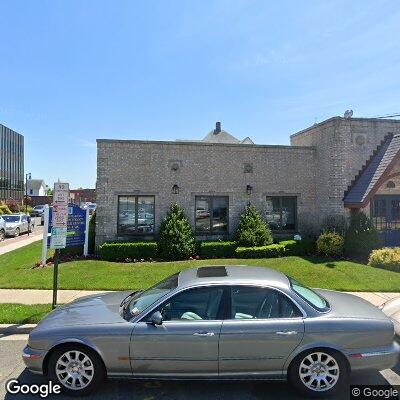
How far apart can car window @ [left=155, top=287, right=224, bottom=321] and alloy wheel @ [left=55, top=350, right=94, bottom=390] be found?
1072 millimetres

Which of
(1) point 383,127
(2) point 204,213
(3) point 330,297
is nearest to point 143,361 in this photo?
(3) point 330,297

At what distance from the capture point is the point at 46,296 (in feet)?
28.6

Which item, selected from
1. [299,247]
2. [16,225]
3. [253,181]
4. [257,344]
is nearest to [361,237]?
[299,247]

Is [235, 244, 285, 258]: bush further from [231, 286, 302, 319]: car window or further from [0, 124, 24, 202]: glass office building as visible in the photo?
[0, 124, 24, 202]: glass office building

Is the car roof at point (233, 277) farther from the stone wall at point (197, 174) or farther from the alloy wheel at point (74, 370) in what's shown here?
the stone wall at point (197, 174)

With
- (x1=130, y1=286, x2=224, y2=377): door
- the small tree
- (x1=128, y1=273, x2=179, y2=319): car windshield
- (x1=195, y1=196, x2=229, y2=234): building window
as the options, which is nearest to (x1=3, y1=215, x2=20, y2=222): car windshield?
the small tree

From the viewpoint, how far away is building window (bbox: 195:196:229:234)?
586 inches

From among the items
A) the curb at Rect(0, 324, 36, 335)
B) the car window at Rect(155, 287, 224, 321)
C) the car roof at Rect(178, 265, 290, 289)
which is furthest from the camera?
the curb at Rect(0, 324, 36, 335)

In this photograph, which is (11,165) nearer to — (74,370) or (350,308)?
(74,370)

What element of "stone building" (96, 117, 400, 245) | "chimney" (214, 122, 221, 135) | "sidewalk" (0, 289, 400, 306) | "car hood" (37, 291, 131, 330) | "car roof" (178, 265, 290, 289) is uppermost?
"chimney" (214, 122, 221, 135)

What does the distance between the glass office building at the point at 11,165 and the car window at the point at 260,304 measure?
188 ft

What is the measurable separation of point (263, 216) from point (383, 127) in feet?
20.0

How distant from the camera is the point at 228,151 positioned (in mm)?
15000

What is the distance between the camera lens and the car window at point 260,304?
14.3ft
